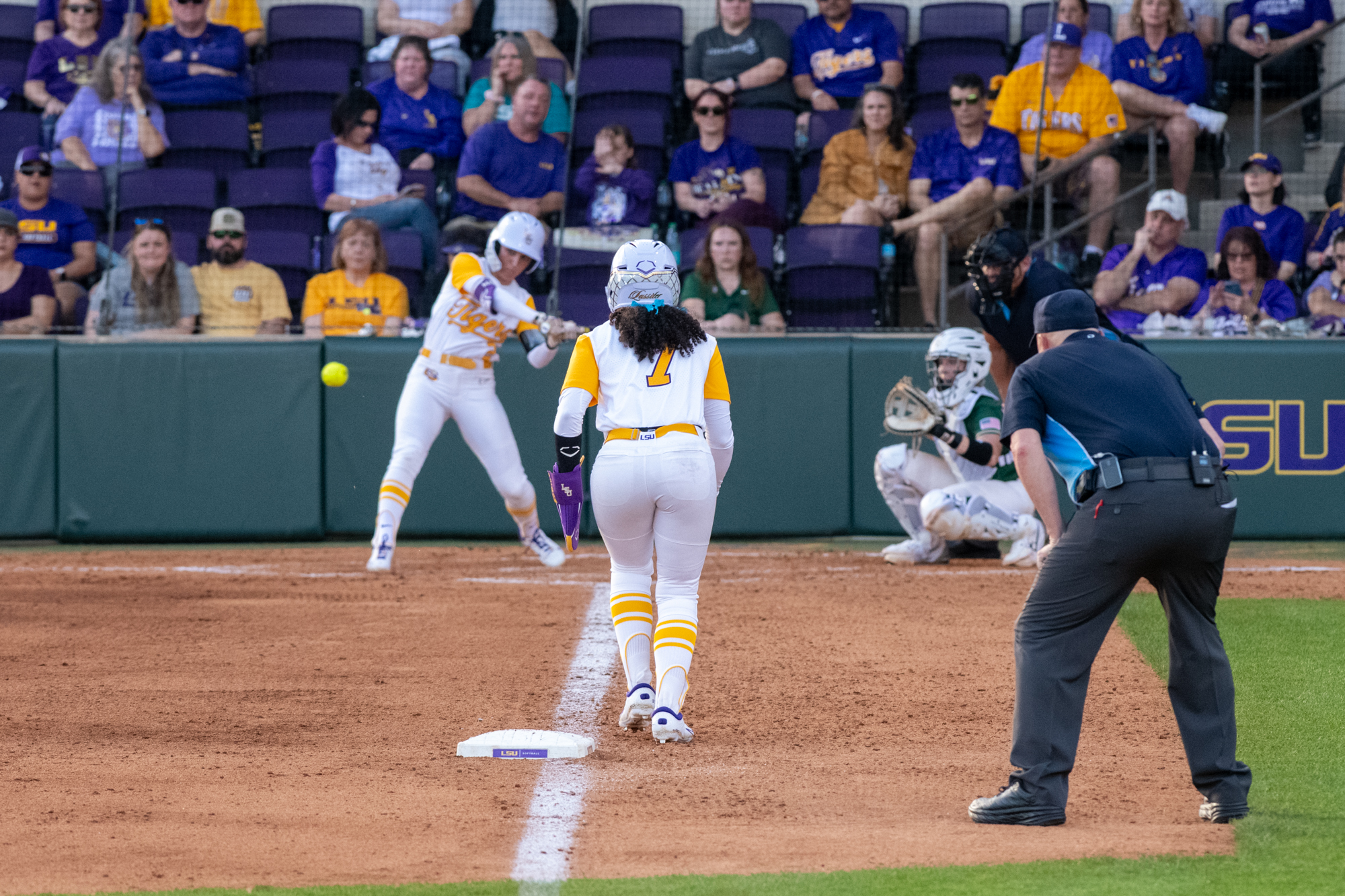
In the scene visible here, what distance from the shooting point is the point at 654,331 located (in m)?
5.15

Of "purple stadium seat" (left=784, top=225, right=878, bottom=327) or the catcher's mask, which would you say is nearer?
the catcher's mask

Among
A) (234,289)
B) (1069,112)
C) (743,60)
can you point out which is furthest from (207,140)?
(1069,112)

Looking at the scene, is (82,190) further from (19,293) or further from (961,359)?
(961,359)

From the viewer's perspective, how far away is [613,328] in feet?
17.1

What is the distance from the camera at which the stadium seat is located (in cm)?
1305

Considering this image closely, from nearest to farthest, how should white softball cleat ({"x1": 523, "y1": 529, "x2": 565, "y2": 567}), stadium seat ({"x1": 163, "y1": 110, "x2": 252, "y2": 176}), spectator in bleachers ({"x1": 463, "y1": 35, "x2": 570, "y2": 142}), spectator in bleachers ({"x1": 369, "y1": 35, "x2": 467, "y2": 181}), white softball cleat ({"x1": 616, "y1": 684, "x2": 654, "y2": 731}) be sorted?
white softball cleat ({"x1": 616, "y1": 684, "x2": 654, "y2": 731}) → white softball cleat ({"x1": 523, "y1": 529, "x2": 565, "y2": 567}) → spectator in bleachers ({"x1": 463, "y1": 35, "x2": 570, "y2": 142}) → spectator in bleachers ({"x1": 369, "y1": 35, "x2": 467, "y2": 181}) → stadium seat ({"x1": 163, "y1": 110, "x2": 252, "y2": 176})

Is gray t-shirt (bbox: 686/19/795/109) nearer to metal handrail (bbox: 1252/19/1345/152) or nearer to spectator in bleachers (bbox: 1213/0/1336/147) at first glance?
spectator in bleachers (bbox: 1213/0/1336/147)

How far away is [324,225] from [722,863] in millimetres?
9645

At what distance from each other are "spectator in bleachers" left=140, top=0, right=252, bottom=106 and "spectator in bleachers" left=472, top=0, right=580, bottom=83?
7.27 feet

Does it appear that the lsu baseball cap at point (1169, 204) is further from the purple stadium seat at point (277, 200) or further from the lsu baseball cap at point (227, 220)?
the lsu baseball cap at point (227, 220)

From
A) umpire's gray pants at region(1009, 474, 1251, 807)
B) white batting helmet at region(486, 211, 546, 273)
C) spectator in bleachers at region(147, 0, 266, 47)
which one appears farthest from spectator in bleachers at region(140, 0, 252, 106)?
umpire's gray pants at region(1009, 474, 1251, 807)

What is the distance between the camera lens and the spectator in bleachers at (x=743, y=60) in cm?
1291

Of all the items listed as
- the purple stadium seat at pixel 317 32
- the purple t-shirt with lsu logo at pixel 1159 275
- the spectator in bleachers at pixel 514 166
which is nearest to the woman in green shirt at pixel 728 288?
the spectator in bleachers at pixel 514 166

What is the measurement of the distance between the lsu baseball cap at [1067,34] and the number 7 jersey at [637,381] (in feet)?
25.3
